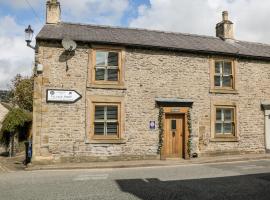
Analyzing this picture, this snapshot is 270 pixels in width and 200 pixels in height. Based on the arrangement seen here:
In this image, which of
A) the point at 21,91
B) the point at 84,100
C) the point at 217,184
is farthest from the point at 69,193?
the point at 21,91

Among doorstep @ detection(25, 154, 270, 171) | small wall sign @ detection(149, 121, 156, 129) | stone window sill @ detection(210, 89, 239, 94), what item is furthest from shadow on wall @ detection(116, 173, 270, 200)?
stone window sill @ detection(210, 89, 239, 94)

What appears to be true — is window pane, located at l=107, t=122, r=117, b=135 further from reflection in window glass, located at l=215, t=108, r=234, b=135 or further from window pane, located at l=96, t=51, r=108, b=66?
reflection in window glass, located at l=215, t=108, r=234, b=135

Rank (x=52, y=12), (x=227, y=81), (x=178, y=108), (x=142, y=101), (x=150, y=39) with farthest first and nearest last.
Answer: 1. (x=227, y=81)
2. (x=150, y=39)
3. (x=52, y=12)
4. (x=178, y=108)
5. (x=142, y=101)

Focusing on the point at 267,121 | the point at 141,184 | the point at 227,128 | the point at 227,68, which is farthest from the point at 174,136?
the point at 141,184

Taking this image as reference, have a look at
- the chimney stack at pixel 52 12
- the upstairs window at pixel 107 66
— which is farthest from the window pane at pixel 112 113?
the chimney stack at pixel 52 12

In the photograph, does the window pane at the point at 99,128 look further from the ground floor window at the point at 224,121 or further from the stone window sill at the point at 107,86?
the ground floor window at the point at 224,121

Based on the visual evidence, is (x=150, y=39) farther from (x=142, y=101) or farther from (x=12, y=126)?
(x=12, y=126)

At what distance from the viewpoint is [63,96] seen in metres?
14.6

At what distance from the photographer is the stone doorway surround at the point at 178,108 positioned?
15914 mm

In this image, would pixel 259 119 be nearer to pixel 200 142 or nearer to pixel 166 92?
pixel 200 142

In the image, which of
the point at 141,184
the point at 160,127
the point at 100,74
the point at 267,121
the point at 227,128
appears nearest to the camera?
the point at 141,184

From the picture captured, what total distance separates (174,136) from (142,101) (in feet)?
8.19

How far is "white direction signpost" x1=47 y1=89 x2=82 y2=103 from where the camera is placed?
1445cm

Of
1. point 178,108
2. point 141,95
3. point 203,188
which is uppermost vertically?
point 141,95
